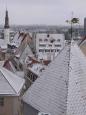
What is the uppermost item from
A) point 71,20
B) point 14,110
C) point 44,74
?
point 71,20

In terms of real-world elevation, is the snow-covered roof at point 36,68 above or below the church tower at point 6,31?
below

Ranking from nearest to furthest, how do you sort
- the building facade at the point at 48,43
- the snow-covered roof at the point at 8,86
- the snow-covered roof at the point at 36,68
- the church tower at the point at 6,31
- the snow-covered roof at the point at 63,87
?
the snow-covered roof at the point at 63,87, the snow-covered roof at the point at 8,86, the snow-covered roof at the point at 36,68, the building facade at the point at 48,43, the church tower at the point at 6,31

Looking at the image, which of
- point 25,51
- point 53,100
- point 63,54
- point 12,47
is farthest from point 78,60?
point 12,47

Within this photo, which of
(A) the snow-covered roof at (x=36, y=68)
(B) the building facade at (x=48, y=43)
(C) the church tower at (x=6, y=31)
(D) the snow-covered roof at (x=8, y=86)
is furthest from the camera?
(C) the church tower at (x=6, y=31)

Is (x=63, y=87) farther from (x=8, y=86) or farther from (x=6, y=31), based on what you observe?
(x=6, y=31)

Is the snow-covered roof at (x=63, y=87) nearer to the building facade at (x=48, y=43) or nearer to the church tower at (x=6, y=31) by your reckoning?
the building facade at (x=48, y=43)

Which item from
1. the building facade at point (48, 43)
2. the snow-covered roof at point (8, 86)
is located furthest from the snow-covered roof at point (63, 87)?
the building facade at point (48, 43)

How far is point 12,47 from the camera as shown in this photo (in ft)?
271

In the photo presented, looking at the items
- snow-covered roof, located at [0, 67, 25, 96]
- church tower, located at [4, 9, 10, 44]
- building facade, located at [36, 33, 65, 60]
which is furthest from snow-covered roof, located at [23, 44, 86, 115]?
church tower, located at [4, 9, 10, 44]

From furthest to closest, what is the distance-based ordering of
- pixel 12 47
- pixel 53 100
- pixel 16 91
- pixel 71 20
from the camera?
pixel 12 47 → pixel 16 91 → pixel 71 20 → pixel 53 100

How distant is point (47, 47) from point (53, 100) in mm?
69698

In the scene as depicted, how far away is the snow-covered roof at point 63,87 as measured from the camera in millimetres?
15211

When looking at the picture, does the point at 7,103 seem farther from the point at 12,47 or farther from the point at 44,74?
the point at 12,47

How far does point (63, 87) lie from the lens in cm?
1562
